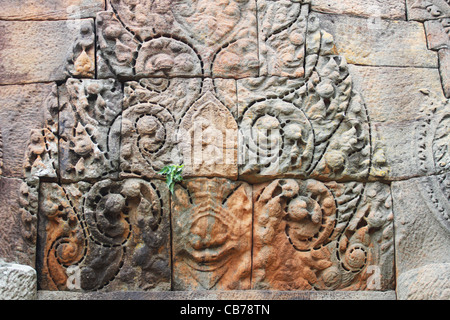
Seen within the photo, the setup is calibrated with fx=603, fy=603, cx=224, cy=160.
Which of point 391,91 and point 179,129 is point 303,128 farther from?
point 179,129

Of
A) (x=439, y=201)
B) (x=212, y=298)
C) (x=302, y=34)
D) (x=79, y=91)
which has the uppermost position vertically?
(x=302, y=34)

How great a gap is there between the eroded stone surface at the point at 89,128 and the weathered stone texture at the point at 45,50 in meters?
0.15

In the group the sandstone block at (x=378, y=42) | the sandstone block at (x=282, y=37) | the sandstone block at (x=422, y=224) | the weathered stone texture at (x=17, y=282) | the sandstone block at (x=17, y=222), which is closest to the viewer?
the weathered stone texture at (x=17, y=282)

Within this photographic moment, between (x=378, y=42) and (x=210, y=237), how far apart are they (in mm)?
1884

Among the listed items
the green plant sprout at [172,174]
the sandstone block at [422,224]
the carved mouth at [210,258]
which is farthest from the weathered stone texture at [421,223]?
the green plant sprout at [172,174]

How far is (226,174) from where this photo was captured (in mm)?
4027

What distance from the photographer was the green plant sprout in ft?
13.0

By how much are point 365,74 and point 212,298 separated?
1.91 metres

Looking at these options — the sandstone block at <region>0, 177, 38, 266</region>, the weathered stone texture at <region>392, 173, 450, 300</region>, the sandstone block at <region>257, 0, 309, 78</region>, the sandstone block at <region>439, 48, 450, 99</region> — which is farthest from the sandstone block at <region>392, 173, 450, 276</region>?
the sandstone block at <region>0, 177, 38, 266</region>

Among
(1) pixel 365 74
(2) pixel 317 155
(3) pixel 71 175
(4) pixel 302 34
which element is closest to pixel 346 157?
(2) pixel 317 155

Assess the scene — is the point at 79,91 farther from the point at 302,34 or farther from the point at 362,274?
the point at 362,274

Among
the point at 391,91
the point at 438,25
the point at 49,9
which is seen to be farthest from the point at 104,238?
the point at 438,25

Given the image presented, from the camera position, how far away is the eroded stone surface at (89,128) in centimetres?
402

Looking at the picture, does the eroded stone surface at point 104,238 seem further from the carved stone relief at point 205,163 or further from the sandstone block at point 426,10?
the sandstone block at point 426,10
